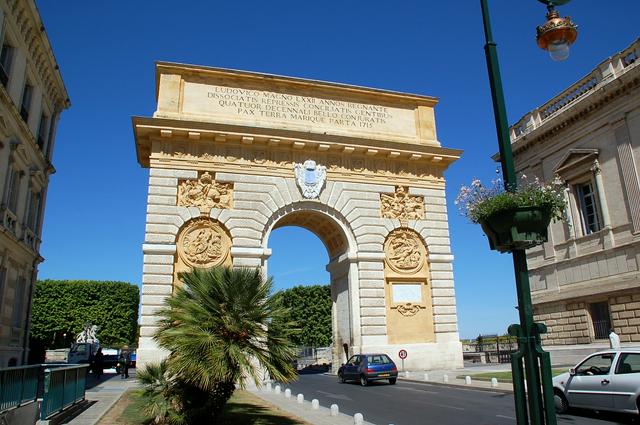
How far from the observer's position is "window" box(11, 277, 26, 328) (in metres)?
19.2

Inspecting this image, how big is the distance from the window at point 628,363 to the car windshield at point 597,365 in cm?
24

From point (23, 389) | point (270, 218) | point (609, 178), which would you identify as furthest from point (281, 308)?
point (609, 178)

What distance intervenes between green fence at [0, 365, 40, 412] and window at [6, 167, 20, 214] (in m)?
11.3

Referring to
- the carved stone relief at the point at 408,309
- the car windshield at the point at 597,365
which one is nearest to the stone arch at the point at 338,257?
the carved stone relief at the point at 408,309

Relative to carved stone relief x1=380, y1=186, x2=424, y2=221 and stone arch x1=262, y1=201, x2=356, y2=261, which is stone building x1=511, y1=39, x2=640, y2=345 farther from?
stone arch x1=262, y1=201, x2=356, y2=261

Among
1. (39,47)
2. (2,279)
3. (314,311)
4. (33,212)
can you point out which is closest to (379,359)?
(2,279)

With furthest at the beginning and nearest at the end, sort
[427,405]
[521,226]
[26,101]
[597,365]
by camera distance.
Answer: [26,101], [427,405], [597,365], [521,226]

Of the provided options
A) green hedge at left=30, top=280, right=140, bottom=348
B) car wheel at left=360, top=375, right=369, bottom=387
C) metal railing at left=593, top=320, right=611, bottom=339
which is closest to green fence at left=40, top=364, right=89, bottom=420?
car wheel at left=360, top=375, right=369, bottom=387

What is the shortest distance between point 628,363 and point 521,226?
22.7ft

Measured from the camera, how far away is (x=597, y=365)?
10680mm

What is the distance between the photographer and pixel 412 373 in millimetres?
21500

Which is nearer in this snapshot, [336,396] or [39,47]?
[336,396]

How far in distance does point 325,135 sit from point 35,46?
1222cm

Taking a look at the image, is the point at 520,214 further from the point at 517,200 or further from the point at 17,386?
the point at 17,386
